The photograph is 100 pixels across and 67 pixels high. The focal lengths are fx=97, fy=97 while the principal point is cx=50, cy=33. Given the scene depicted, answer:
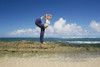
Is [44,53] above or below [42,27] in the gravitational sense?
below

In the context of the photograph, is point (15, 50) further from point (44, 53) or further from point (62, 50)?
point (62, 50)

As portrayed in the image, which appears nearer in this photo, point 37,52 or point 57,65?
point 57,65

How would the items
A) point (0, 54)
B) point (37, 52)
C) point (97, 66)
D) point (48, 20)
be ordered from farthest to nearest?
point (48, 20) < point (37, 52) < point (0, 54) < point (97, 66)

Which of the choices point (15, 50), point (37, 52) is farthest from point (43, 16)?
point (15, 50)

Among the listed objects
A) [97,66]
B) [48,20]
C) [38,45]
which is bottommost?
[97,66]

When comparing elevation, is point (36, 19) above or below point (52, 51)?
above

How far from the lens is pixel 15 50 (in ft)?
23.1

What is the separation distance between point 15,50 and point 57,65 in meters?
3.79

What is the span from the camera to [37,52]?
23.4ft

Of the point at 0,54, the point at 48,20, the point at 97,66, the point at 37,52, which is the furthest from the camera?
the point at 48,20

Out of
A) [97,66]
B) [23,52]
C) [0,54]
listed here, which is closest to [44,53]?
[23,52]

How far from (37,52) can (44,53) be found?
1.72ft

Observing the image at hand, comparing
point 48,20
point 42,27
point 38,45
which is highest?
point 48,20

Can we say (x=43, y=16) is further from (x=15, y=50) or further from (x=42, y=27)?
(x=15, y=50)
